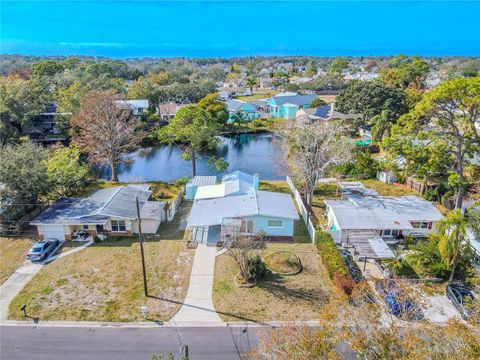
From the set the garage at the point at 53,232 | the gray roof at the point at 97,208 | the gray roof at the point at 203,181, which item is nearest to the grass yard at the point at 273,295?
the gray roof at the point at 97,208

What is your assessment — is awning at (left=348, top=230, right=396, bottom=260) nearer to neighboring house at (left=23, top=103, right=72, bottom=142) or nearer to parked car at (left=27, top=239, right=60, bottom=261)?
parked car at (left=27, top=239, right=60, bottom=261)

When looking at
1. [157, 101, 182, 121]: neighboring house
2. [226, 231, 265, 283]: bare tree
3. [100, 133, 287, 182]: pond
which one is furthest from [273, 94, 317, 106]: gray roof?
[226, 231, 265, 283]: bare tree

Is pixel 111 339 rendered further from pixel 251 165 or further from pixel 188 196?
pixel 251 165

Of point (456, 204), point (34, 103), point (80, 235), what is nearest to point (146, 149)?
point (34, 103)

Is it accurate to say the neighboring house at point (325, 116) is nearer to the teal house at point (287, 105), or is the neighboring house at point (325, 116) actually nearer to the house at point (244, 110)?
the teal house at point (287, 105)

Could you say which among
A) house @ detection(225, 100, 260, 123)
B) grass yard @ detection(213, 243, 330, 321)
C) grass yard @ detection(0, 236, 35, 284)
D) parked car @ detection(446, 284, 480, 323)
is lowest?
grass yard @ detection(213, 243, 330, 321)

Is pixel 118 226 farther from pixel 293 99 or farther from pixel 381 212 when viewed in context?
pixel 293 99
